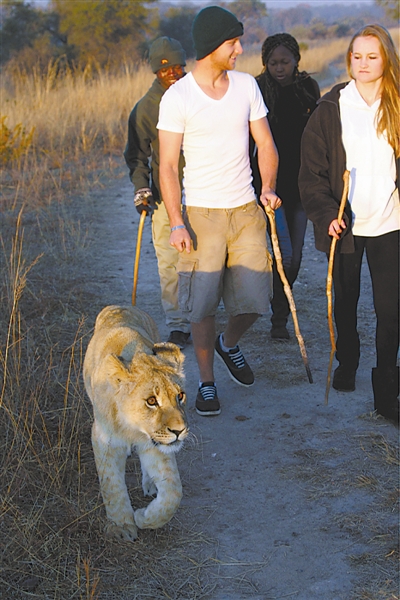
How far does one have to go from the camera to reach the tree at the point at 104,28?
80.7 feet

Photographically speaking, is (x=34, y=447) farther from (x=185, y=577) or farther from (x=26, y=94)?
(x=26, y=94)

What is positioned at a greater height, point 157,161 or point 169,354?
point 157,161

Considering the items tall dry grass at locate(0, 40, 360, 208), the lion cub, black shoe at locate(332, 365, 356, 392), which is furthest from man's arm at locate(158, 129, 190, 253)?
tall dry grass at locate(0, 40, 360, 208)

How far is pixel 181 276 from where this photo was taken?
4.25 m

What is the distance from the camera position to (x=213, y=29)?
12.6 ft

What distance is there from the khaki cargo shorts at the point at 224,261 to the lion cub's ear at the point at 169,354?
37.2 inches

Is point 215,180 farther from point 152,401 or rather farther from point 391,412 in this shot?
point 391,412

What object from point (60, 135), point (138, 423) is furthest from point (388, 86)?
point (60, 135)

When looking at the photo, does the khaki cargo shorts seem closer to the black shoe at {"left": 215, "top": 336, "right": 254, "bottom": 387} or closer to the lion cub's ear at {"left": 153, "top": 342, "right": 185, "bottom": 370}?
the black shoe at {"left": 215, "top": 336, "right": 254, "bottom": 387}

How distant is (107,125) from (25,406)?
9.94 m

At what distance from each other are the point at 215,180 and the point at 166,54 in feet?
4.90

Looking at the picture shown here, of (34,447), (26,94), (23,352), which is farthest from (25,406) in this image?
(26,94)

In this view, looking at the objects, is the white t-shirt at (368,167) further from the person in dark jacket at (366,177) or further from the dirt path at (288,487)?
the dirt path at (288,487)

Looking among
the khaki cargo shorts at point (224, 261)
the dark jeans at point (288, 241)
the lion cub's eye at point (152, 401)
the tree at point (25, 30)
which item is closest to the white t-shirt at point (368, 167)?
the khaki cargo shorts at point (224, 261)
